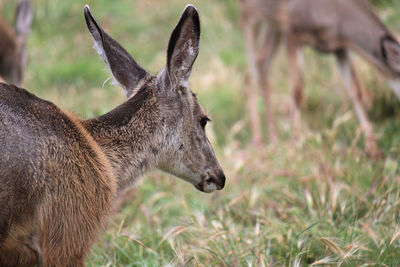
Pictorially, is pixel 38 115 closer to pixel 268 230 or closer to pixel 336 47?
pixel 268 230

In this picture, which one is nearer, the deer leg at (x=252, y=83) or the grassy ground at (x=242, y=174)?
the grassy ground at (x=242, y=174)

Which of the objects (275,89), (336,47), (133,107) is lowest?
(275,89)

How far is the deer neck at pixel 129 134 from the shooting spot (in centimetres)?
385

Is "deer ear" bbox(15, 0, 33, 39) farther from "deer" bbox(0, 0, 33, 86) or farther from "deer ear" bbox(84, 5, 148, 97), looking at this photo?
"deer ear" bbox(84, 5, 148, 97)

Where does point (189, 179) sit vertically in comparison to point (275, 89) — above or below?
above

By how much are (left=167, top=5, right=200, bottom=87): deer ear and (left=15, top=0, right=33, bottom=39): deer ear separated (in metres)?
5.03

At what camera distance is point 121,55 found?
4.18 m

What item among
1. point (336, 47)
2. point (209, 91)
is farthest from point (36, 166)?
point (209, 91)

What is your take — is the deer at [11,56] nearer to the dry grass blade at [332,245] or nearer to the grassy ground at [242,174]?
the grassy ground at [242,174]

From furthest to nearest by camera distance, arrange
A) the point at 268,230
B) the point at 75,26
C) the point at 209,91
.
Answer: the point at 75,26
the point at 209,91
the point at 268,230

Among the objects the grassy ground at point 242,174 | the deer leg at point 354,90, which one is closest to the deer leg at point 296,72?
the grassy ground at point 242,174

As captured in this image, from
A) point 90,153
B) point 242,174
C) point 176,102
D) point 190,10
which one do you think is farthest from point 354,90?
point 90,153

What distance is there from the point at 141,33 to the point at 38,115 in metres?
7.33

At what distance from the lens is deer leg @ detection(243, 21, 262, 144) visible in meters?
8.13
